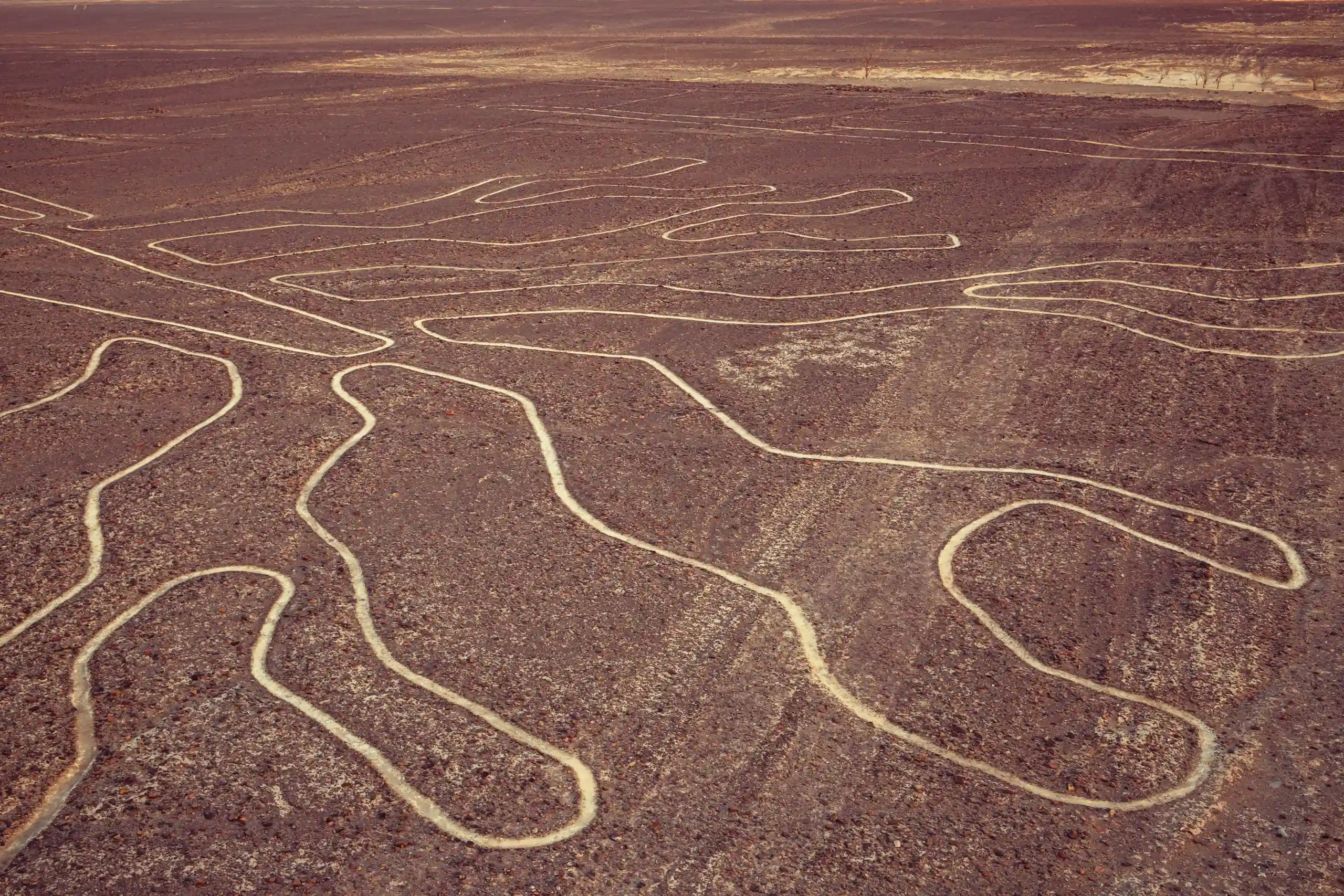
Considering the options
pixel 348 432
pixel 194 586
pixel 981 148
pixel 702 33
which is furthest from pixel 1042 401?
pixel 702 33

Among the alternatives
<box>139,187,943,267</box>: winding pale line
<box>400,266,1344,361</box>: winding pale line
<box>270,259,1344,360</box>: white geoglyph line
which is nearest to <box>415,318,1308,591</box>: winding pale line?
<box>400,266,1344,361</box>: winding pale line

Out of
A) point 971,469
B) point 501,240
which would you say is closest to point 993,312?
point 971,469

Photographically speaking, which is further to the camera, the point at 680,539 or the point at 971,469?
the point at 971,469

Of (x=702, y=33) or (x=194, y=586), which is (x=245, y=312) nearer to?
(x=194, y=586)

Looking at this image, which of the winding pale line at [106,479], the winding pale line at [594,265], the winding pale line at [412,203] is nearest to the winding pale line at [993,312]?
the winding pale line at [594,265]

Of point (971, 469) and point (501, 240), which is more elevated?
point (501, 240)

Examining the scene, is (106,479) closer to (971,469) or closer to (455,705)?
(455,705)

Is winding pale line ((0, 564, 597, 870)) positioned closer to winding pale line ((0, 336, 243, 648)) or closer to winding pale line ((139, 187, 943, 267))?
winding pale line ((0, 336, 243, 648))
